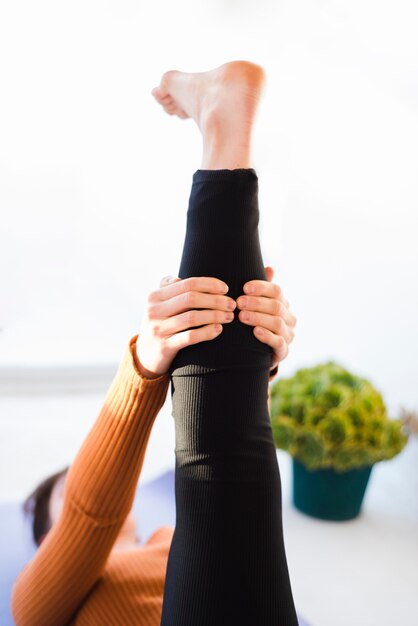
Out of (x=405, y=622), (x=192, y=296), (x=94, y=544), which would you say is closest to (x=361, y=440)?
(x=405, y=622)

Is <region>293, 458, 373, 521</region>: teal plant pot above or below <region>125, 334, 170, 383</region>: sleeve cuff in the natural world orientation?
below

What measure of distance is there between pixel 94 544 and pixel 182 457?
313 millimetres

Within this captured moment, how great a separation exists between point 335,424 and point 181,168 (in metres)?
1.10

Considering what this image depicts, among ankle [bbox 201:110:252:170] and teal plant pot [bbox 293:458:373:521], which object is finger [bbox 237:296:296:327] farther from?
teal plant pot [bbox 293:458:373:521]

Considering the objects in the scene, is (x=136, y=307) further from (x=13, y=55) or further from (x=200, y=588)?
(x=200, y=588)

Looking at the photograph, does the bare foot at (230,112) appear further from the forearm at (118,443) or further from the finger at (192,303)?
the forearm at (118,443)

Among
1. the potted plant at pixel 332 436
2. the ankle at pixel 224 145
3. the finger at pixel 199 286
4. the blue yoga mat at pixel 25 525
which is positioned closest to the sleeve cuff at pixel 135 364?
the finger at pixel 199 286

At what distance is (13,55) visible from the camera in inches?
86.3

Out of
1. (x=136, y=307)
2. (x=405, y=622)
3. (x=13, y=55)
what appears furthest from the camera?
(x=136, y=307)

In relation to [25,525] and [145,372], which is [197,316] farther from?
[25,525]

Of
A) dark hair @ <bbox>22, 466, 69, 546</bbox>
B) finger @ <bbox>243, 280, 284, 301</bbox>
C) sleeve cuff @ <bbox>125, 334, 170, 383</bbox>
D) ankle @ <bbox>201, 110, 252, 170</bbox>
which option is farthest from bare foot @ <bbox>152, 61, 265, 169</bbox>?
dark hair @ <bbox>22, 466, 69, 546</bbox>

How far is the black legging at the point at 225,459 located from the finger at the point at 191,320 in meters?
0.02

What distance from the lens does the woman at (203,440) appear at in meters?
0.87

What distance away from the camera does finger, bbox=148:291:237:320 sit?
952mm
